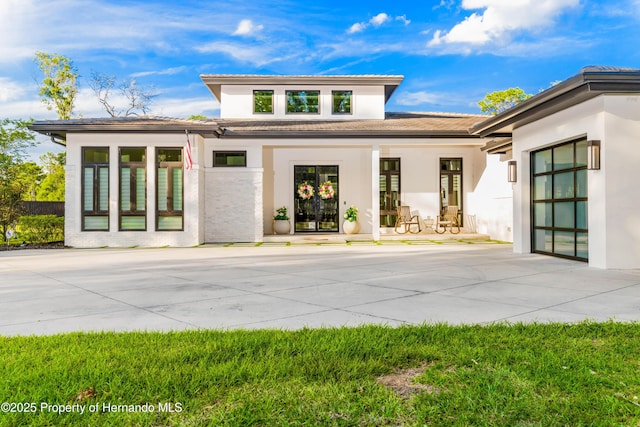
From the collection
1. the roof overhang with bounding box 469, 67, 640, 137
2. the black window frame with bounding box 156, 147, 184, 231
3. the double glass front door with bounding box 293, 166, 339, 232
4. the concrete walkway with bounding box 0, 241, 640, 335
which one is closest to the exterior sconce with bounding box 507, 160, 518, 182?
the roof overhang with bounding box 469, 67, 640, 137

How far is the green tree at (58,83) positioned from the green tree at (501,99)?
91.9 feet

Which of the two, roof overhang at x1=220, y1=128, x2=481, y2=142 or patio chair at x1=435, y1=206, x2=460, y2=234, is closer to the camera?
roof overhang at x1=220, y1=128, x2=481, y2=142

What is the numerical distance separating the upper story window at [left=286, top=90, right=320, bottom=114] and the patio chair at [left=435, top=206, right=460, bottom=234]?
625 centimetres

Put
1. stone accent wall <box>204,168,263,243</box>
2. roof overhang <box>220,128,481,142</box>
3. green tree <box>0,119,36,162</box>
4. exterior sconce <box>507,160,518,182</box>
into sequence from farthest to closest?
green tree <box>0,119,36,162</box> < stone accent wall <box>204,168,263,243</box> < roof overhang <box>220,128,481,142</box> < exterior sconce <box>507,160,518,182</box>

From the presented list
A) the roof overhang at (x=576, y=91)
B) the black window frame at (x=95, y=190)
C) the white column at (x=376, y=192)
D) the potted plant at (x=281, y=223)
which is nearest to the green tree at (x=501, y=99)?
the white column at (x=376, y=192)

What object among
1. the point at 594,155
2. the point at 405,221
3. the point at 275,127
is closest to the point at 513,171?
the point at 594,155

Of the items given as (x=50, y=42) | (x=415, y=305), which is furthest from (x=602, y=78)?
(x=50, y=42)

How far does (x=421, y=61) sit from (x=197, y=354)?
103 feet

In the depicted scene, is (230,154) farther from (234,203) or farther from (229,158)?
(234,203)

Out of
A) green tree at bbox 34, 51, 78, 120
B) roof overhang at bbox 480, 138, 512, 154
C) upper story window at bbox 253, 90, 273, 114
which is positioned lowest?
roof overhang at bbox 480, 138, 512, 154

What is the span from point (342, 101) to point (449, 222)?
6319 mm

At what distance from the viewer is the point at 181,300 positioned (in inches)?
203

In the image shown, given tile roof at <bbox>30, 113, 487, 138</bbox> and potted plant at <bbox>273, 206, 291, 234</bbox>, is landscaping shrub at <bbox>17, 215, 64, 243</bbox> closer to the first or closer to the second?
tile roof at <bbox>30, 113, 487, 138</bbox>

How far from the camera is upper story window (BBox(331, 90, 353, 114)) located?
17609 mm
